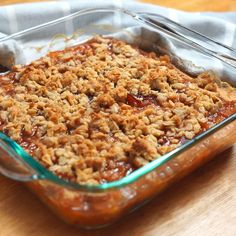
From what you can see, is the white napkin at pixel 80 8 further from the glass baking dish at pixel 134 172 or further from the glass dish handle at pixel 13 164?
the glass dish handle at pixel 13 164

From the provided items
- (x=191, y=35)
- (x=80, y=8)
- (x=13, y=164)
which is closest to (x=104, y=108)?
(x=13, y=164)

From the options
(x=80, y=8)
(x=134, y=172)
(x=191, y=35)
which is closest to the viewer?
(x=134, y=172)

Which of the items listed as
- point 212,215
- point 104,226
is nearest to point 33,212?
point 104,226

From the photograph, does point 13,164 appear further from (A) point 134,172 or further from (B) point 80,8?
(B) point 80,8

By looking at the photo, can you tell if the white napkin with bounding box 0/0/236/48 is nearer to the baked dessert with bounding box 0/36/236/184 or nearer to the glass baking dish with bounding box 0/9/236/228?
the glass baking dish with bounding box 0/9/236/228

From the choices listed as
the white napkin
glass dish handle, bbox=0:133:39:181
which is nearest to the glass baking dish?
glass dish handle, bbox=0:133:39:181

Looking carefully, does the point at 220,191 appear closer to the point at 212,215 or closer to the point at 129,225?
the point at 212,215
